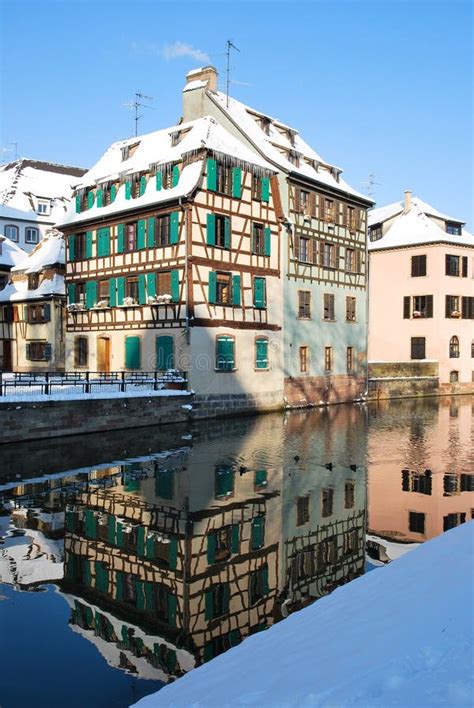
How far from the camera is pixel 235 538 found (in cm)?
1241

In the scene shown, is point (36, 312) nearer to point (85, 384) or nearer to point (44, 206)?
point (85, 384)

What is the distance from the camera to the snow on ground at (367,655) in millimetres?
4691

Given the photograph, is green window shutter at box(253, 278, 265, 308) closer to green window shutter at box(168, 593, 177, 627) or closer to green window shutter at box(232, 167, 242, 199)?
green window shutter at box(232, 167, 242, 199)

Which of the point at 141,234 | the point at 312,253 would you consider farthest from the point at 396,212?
the point at 141,234

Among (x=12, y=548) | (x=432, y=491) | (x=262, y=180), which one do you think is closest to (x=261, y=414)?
(x=262, y=180)

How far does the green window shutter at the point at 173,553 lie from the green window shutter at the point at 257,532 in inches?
55.7

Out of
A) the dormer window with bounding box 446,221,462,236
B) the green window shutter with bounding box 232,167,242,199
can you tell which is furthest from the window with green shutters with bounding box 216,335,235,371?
the dormer window with bounding box 446,221,462,236

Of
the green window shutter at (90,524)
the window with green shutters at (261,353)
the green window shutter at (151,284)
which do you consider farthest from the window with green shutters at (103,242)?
the green window shutter at (90,524)

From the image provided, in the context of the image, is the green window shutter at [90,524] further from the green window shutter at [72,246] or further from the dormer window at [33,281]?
the dormer window at [33,281]

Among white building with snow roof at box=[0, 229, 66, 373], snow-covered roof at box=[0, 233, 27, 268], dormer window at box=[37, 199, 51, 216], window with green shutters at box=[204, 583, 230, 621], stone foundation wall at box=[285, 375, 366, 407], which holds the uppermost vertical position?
dormer window at box=[37, 199, 51, 216]

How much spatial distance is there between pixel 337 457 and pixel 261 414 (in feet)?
43.0

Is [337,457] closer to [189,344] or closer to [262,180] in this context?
[189,344]

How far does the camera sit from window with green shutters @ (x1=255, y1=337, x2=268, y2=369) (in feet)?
113

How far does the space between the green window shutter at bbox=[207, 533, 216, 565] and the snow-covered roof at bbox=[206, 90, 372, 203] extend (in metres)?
27.5
